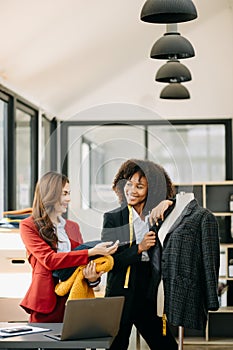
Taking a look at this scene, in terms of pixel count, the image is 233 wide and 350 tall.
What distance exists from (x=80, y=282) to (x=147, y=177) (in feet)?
1.90

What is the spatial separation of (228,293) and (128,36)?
2.53 m

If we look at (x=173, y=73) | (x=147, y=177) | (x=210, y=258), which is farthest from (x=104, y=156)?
(x=173, y=73)

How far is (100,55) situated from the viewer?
7.68 m

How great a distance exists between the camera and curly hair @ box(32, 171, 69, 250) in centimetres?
377

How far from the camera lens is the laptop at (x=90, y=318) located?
3.19 metres

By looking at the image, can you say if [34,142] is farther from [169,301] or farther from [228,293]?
[169,301]

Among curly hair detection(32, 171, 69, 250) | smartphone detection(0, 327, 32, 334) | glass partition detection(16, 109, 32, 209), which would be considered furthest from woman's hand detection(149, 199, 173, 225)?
glass partition detection(16, 109, 32, 209)

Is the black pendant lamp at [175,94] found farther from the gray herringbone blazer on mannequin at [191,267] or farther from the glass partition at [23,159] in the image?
the gray herringbone blazer on mannequin at [191,267]

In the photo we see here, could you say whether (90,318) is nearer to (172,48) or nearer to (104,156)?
(104,156)

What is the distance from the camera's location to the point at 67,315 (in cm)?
318

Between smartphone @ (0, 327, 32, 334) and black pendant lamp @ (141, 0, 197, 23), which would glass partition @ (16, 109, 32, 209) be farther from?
smartphone @ (0, 327, 32, 334)

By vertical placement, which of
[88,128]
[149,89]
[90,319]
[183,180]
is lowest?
[90,319]

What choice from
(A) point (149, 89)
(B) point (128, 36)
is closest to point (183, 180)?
(B) point (128, 36)

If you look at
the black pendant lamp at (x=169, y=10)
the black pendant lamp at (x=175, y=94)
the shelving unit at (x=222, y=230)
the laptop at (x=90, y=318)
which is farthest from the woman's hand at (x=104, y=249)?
the shelving unit at (x=222, y=230)
